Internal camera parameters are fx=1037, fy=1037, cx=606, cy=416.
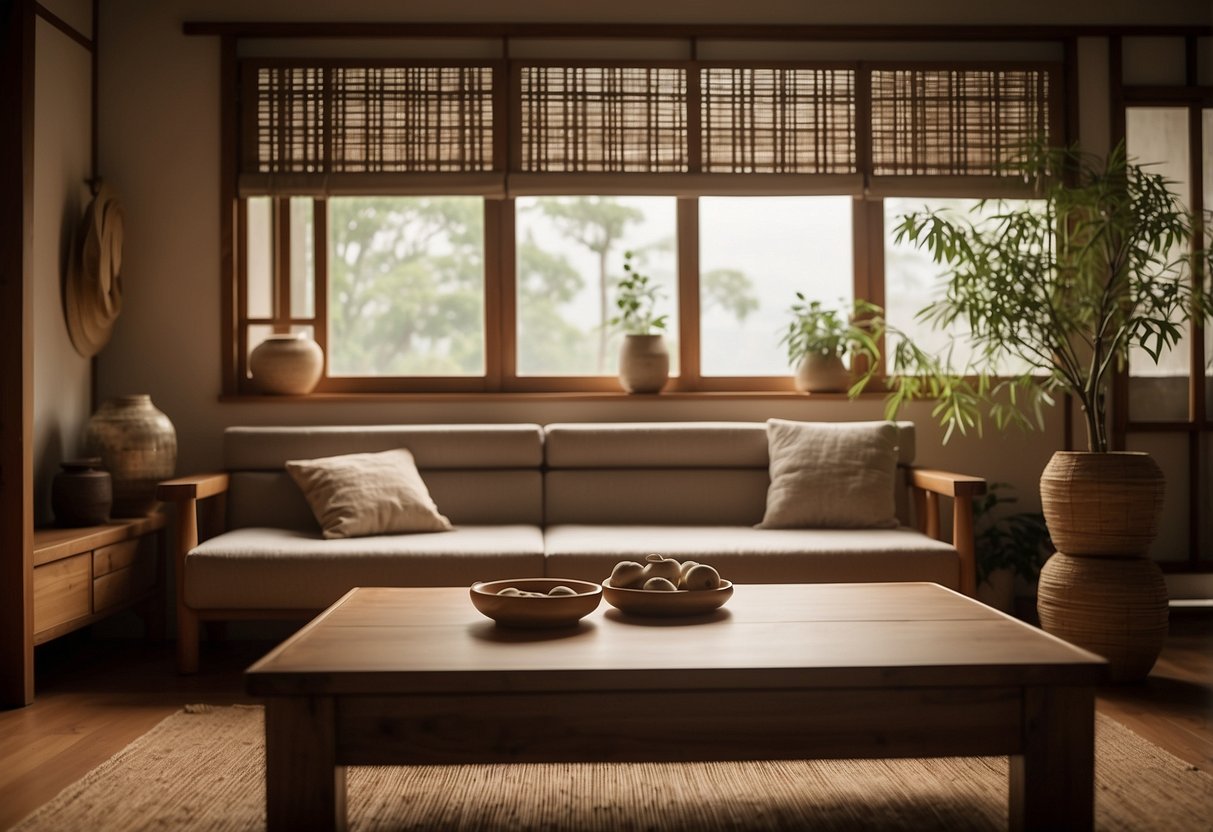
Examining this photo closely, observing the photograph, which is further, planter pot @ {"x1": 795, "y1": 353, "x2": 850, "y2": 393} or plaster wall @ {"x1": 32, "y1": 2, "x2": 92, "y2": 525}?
planter pot @ {"x1": 795, "y1": 353, "x2": 850, "y2": 393}

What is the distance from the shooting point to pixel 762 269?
4.64 metres

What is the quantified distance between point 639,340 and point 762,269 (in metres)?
0.69

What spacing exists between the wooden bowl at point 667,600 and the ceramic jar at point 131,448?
2.40 meters

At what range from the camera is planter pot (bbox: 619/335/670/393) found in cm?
440

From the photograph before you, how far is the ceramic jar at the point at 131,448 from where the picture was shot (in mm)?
3936

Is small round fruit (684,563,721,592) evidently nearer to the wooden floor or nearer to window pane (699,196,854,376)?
the wooden floor

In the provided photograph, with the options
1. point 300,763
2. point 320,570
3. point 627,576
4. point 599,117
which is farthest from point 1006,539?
point 300,763

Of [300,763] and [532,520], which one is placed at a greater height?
[532,520]

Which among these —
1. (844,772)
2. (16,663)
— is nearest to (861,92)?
(844,772)

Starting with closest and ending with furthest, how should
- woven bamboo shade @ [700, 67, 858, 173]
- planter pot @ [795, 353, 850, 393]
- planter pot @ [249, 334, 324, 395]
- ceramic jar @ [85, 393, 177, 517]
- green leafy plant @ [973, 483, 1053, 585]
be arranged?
ceramic jar @ [85, 393, 177, 517], green leafy plant @ [973, 483, 1053, 585], planter pot @ [249, 334, 324, 395], planter pot @ [795, 353, 850, 393], woven bamboo shade @ [700, 67, 858, 173]

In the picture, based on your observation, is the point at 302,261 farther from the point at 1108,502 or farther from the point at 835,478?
the point at 1108,502

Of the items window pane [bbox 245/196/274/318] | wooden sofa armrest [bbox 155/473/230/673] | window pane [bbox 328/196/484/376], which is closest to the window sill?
window pane [bbox 328/196/484/376]

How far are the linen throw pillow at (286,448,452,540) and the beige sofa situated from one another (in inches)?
2.5

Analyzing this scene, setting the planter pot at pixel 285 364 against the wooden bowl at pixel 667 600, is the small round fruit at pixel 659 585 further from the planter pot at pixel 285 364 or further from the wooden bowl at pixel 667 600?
the planter pot at pixel 285 364
